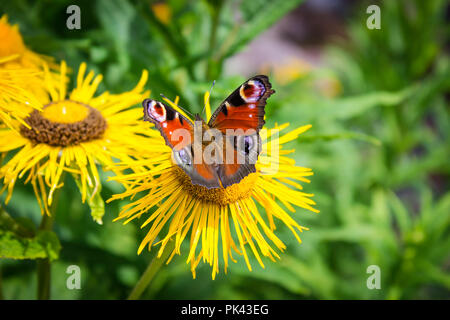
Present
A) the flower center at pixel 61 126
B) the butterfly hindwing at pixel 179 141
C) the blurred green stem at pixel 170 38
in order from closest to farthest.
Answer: the butterfly hindwing at pixel 179 141 → the flower center at pixel 61 126 → the blurred green stem at pixel 170 38

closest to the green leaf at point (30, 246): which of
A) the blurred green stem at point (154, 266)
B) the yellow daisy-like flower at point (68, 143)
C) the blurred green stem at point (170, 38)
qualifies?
the yellow daisy-like flower at point (68, 143)

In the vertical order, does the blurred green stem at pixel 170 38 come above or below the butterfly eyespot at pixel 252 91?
above

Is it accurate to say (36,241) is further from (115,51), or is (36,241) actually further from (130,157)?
(115,51)

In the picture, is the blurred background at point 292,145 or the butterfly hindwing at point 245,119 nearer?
the butterfly hindwing at point 245,119

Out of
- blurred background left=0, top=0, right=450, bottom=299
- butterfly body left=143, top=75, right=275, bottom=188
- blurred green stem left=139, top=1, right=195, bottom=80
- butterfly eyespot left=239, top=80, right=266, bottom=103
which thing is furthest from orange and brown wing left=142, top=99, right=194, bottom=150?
blurred green stem left=139, top=1, right=195, bottom=80

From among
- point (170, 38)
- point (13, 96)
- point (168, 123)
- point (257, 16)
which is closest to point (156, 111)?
point (168, 123)

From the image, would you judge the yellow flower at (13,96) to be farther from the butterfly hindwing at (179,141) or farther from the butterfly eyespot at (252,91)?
the butterfly eyespot at (252,91)

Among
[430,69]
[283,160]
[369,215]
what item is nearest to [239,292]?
[369,215]
